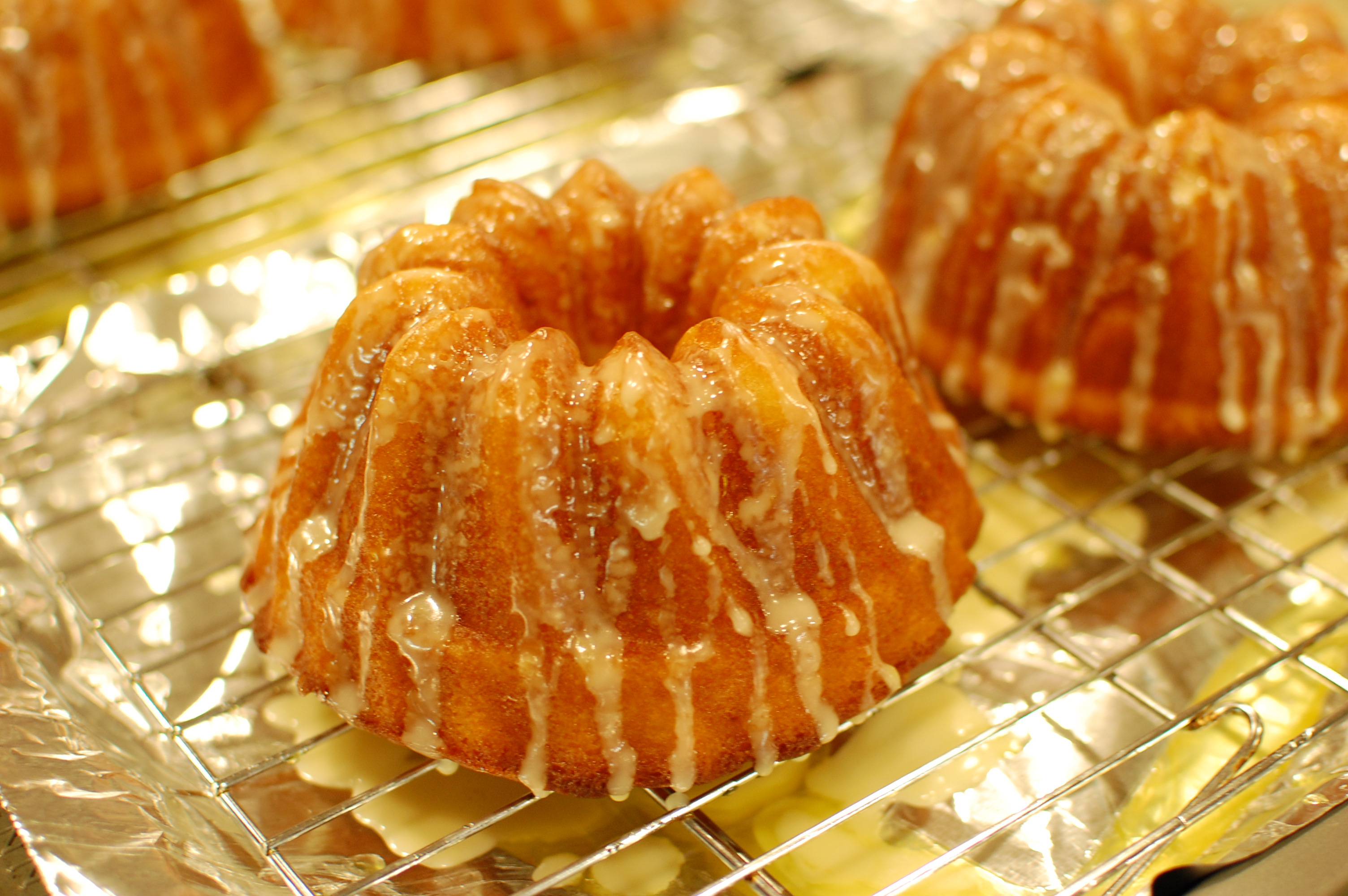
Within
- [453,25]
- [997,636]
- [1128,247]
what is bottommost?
[997,636]

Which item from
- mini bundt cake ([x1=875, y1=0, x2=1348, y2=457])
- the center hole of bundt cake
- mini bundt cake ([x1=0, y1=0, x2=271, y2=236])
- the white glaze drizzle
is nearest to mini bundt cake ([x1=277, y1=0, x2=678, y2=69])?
mini bundt cake ([x1=0, y1=0, x2=271, y2=236])

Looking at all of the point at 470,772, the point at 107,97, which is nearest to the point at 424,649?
the point at 470,772

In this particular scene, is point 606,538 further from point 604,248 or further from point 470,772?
point 604,248

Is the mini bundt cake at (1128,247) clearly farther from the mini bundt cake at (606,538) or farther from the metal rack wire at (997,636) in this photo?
the mini bundt cake at (606,538)

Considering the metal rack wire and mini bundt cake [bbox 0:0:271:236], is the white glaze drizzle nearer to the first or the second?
the metal rack wire

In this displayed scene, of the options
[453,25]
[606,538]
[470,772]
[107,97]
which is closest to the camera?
[606,538]

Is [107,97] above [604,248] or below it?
above

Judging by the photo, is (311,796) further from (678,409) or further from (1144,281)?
(1144,281)

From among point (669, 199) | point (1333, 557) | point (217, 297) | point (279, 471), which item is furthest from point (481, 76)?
point (1333, 557)
